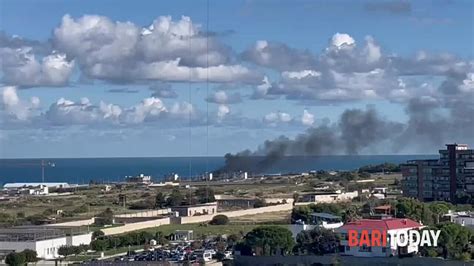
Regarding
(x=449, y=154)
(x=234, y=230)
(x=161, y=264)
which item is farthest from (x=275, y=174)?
(x=161, y=264)

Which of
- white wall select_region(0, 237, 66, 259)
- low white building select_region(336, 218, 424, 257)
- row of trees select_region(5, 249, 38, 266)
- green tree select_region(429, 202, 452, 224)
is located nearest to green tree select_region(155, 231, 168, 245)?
white wall select_region(0, 237, 66, 259)

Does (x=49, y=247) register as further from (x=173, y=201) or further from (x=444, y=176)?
(x=444, y=176)

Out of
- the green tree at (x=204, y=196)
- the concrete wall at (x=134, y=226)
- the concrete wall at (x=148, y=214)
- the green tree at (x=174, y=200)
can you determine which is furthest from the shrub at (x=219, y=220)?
the green tree at (x=204, y=196)

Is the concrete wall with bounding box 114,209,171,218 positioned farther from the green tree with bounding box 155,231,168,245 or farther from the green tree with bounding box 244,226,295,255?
the green tree with bounding box 244,226,295,255

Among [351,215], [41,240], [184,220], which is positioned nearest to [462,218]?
[351,215]

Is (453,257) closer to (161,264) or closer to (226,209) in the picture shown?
(161,264)

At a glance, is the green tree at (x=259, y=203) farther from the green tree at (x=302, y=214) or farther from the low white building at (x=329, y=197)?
the green tree at (x=302, y=214)
